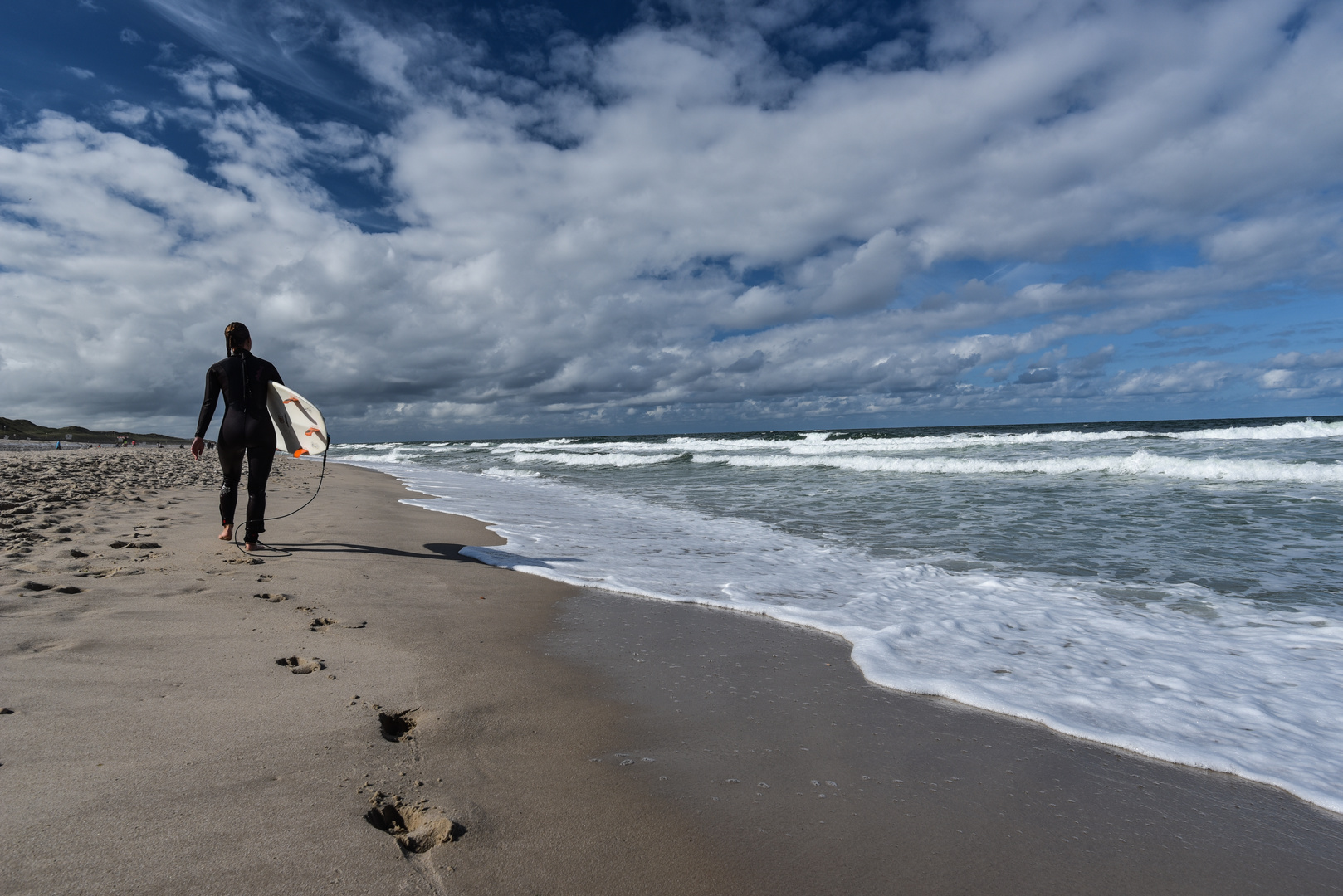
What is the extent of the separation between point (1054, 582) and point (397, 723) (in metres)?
5.44

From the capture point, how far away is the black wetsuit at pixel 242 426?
5465 mm

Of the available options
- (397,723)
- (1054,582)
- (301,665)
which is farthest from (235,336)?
(1054,582)

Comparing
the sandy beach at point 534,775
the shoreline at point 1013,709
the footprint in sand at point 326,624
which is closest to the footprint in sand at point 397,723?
the sandy beach at point 534,775

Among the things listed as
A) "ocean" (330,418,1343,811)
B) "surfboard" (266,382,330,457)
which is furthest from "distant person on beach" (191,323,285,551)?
"ocean" (330,418,1343,811)

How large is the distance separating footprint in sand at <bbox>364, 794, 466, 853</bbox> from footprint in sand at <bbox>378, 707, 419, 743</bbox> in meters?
0.50

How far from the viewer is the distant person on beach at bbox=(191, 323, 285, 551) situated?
5.46 m

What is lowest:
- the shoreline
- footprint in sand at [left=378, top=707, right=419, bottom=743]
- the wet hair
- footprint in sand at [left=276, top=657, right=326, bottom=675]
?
the shoreline

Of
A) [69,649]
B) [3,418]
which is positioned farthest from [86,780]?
[3,418]

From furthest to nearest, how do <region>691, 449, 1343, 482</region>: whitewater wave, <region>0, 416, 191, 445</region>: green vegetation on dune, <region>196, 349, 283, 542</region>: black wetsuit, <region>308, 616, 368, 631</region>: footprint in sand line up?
1. <region>0, 416, 191, 445</region>: green vegetation on dune
2. <region>691, 449, 1343, 482</region>: whitewater wave
3. <region>196, 349, 283, 542</region>: black wetsuit
4. <region>308, 616, 368, 631</region>: footprint in sand

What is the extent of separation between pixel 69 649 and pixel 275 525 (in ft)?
14.9

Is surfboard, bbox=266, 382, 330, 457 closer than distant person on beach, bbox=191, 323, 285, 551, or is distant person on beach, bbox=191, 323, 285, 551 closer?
distant person on beach, bbox=191, 323, 285, 551

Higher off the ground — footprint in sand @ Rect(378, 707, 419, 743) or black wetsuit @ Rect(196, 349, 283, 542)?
black wetsuit @ Rect(196, 349, 283, 542)

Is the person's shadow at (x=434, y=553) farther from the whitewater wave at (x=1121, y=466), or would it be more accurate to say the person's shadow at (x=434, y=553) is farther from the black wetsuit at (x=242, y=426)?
the whitewater wave at (x=1121, y=466)

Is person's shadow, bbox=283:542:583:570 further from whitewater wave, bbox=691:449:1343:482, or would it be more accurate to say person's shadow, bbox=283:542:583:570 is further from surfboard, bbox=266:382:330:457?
whitewater wave, bbox=691:449:1343:482
